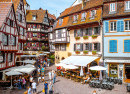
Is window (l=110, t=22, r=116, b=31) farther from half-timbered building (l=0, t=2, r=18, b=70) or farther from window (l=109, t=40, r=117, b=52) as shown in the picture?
half-timbered building (l=0, t=2, r=18, b=70)

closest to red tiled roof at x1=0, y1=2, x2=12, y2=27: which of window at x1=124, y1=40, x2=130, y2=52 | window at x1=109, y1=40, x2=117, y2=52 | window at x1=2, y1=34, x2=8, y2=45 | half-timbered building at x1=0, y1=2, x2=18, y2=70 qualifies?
half-timbered building at x1=0, y1=2, x2=18, y2=70

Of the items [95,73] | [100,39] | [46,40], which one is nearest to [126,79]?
[95,73]

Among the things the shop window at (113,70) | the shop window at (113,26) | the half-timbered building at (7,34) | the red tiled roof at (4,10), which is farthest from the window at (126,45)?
the red tiled roof at (4,10)

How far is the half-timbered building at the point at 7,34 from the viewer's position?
1912 cm

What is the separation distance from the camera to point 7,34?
68.0 feet

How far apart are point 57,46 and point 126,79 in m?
17.5

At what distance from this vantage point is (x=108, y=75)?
71.8ft

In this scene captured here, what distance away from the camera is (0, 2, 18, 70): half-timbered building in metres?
19.1

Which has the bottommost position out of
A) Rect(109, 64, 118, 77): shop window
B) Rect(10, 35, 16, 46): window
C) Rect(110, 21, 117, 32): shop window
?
Rect(109, 64, 118, 77): shop window

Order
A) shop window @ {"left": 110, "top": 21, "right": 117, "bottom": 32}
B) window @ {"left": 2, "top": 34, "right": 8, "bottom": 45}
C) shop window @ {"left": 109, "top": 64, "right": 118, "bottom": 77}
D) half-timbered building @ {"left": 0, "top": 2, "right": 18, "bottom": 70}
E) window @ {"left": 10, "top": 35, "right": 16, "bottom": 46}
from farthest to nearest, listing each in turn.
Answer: shop window @ {"left": 110, "top": 21, "right": 117, "bottom": 32}
window @ {"left": 10, "top": 35, "right": 16, "bottom": 46}
shop window @ {"left": 109, "top": 64, "right": 118, "bottom": 77}
window @ {"left": 2, "top": 34, "right": 8, "bottom": 45}
half-timbered building @ {"left": 0, "top": 2, "right": 18, "bottom": 70}

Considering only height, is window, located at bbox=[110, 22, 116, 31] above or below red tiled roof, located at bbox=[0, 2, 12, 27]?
below

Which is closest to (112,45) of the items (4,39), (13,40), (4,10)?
(13,40)

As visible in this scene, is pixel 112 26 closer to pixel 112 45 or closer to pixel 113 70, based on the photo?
pixel 112 45

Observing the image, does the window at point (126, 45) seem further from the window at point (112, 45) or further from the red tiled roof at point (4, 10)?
the red tiled roof at point (4, 10)
